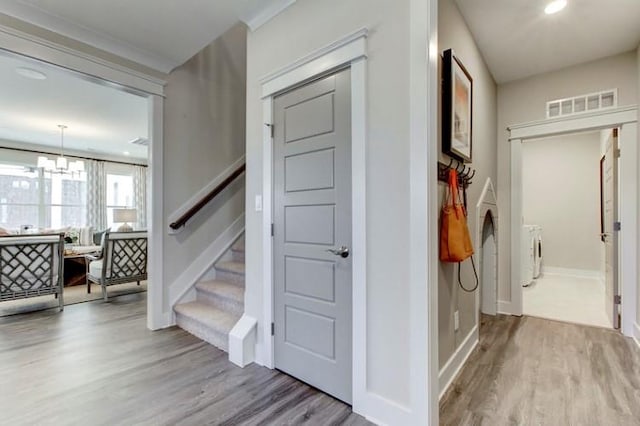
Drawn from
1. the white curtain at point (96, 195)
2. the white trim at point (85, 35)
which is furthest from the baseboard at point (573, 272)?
the white curtain at point (96, 195)

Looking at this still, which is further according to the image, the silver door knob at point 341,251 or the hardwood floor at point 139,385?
the silver door knob at point 341,251

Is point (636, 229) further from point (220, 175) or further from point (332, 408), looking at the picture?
point (220, 175)

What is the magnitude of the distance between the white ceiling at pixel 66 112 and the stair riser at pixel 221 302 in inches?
91.1

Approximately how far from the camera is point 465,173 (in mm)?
2434

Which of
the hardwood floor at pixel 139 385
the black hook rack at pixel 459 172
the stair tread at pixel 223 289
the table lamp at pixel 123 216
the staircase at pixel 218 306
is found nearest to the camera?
the hardwood floor at pixel 139 385

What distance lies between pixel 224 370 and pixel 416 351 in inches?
56.5

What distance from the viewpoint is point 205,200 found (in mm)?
3262

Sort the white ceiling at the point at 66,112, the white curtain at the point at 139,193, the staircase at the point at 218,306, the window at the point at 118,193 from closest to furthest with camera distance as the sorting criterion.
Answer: the staircase at the point at 218,306
the white ceiling at the point at 66,112
the window at the point at 118,193
the white curtain at the point at 139,193

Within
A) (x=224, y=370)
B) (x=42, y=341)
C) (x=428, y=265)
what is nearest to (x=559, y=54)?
(x=428, y=265)

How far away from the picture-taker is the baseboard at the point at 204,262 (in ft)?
10.3

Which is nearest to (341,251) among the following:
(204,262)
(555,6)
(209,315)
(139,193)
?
(209,315)

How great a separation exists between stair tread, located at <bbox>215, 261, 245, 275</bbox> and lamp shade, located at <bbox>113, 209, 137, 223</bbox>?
3732 mm

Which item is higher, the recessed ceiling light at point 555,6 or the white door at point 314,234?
the recessed ceiling light at point 555,6

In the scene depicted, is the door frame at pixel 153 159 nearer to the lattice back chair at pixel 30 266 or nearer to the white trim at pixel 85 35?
the white trim at pixel 85 35
